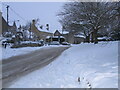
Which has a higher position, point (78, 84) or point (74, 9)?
point (74, 9)

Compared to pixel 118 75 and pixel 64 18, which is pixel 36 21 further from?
pixel 118 75

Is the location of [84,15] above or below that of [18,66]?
above

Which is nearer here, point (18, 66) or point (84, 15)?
point (18, 66)

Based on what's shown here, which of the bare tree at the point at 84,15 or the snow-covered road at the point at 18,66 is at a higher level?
the bare tree at the point at 84,15

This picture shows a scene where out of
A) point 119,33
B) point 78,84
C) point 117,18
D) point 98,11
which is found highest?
point 98,11

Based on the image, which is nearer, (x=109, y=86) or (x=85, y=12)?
(x=109, y=86)

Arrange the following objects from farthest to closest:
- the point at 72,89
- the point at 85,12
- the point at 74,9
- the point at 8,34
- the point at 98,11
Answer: the point at 8,34
the point at 74,9
the point at 85,12
the point at 98,11
the point at 72,89

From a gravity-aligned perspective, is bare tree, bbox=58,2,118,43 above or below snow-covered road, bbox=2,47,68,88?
above

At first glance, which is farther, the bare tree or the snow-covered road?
the bare tree

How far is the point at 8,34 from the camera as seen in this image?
6644cm

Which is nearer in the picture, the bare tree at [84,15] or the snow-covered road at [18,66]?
the snow-covered road at [18,66]

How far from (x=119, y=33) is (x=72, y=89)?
649cm

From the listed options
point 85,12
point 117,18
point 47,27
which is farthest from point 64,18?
point 47,27

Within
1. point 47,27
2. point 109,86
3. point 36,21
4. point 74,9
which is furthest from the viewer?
point 47,27
